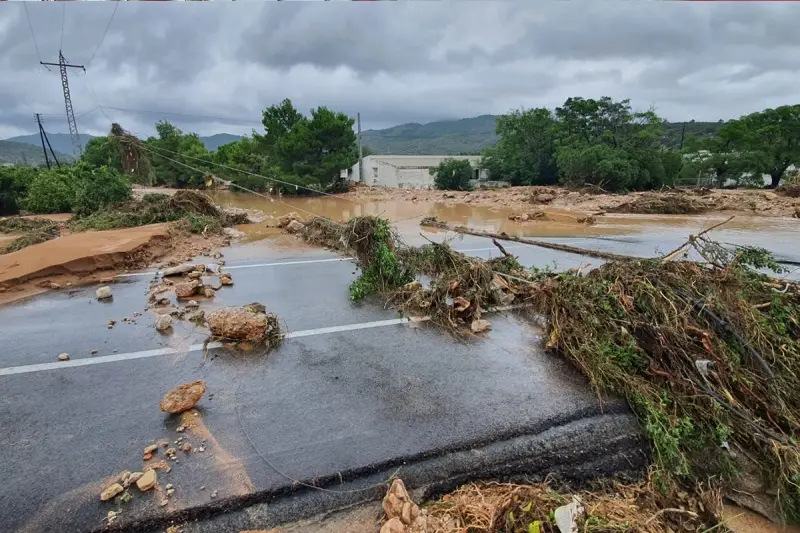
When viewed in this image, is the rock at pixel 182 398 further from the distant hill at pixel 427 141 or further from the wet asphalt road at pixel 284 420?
the distant hill at pixel 427 141

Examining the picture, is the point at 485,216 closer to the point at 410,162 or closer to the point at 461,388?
the point at 461,388

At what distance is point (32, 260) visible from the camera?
629 centimetres

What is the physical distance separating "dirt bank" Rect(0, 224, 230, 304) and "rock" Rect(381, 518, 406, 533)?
6047 mm

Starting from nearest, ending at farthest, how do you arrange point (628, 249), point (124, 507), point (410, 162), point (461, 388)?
point (124, 507), point (461, 388), point (628, 249), point (410, 162)

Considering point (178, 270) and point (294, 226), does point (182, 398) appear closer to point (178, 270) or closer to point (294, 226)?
point (178, 270)

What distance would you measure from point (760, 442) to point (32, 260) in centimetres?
876

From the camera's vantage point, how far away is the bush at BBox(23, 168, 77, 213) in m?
15.0

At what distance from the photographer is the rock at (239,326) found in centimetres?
408

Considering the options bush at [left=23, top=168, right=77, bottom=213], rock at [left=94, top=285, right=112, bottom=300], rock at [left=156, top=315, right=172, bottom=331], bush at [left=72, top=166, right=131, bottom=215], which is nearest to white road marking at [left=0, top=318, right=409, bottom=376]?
rock at [left=156, top=315, right=172, bottom=331]

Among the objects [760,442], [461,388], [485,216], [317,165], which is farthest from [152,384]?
[317,165]

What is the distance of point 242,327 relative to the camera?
4.08m

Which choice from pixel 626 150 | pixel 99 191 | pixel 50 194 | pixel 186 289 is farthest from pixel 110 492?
pixel 626 150

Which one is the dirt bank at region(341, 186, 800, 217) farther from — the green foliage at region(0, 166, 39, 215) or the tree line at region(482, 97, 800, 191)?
the green foliage at region(0, 166, 39, 215)

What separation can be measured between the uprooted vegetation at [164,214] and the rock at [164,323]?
5824mm
